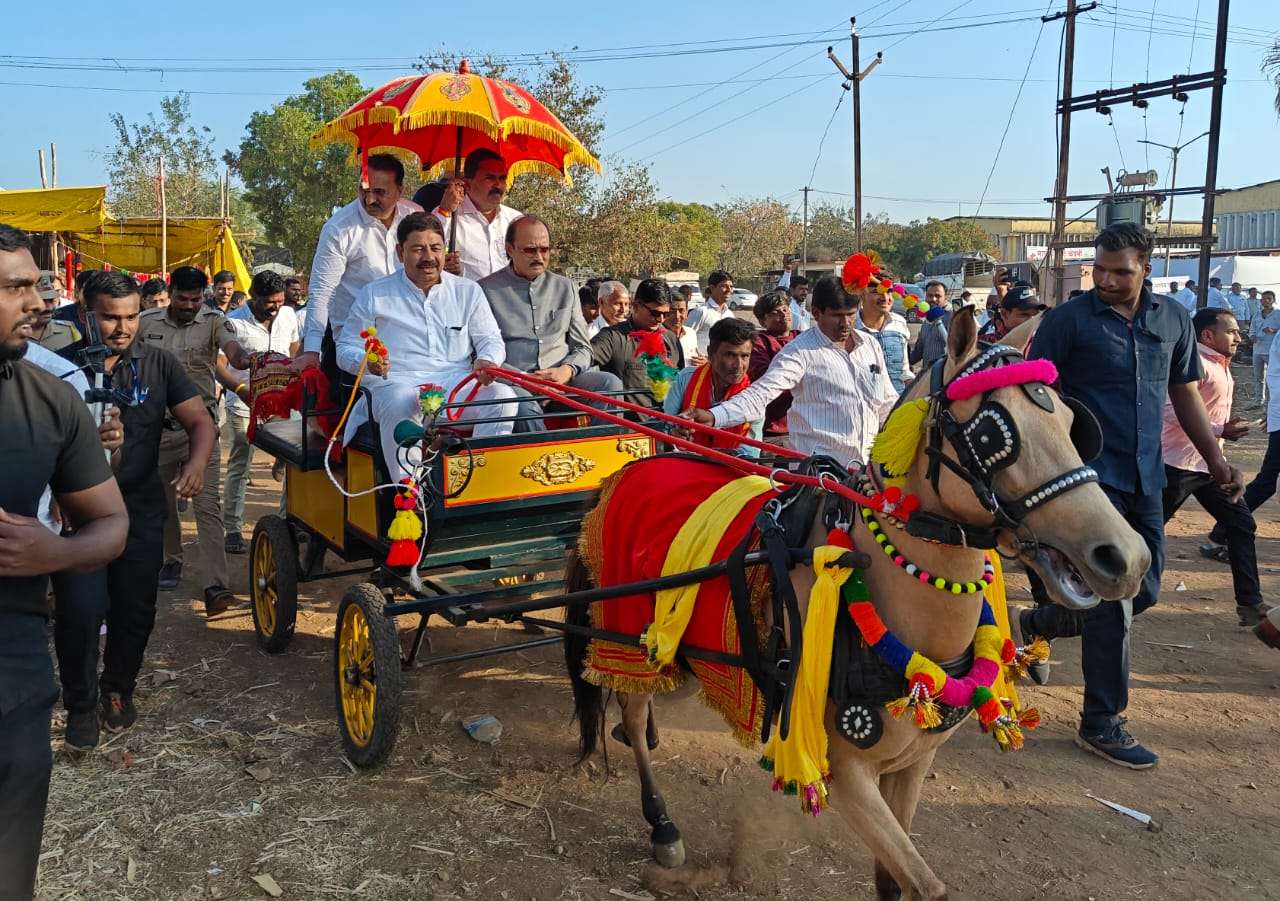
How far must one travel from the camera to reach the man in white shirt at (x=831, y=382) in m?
5.14

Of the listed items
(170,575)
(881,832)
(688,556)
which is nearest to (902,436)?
(688,556)

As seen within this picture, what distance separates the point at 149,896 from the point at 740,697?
236 cm

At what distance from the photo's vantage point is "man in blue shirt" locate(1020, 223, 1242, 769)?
4.55 metres

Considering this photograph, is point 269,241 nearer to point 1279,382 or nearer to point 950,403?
point 1279,382

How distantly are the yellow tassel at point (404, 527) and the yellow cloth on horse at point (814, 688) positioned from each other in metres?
2.14

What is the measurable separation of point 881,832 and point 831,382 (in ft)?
8.96

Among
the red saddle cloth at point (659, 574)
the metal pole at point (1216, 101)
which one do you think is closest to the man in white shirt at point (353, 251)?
the red saddle cloth at point (659, 574)

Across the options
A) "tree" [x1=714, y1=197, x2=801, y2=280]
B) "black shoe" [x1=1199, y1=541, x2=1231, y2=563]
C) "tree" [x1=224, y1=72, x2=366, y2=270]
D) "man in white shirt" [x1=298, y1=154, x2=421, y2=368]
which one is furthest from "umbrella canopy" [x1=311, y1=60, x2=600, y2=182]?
"tree" [x1=714, y1=197, x2=801, y2=280]

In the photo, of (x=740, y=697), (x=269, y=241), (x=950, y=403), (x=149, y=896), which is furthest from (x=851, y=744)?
(x=269, y=241)

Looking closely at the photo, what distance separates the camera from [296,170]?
35.8 meters

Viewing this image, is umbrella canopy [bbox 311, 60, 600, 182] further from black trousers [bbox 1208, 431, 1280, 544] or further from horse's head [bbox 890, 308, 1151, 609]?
black trousers [bbox 1208, 431, 1280, 544]

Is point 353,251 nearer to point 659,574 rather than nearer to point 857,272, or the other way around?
point 857,272

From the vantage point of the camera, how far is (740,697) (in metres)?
3.38

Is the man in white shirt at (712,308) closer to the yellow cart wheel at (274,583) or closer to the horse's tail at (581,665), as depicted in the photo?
the yellow cart wheel at (274,583)
